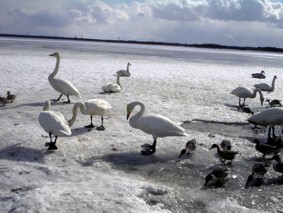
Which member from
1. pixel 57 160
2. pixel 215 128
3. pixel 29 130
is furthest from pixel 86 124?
pixel 215 128

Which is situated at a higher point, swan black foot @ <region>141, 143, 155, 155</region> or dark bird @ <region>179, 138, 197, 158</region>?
dark bird @ <region>179, 138, 197, 158</region>

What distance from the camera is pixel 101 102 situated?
8.90 metres

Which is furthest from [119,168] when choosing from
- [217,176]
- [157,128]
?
[217,176]

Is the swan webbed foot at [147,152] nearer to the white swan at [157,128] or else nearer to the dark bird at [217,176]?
the white swan at [157,128]

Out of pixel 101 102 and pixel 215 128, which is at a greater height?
pixel 101 102

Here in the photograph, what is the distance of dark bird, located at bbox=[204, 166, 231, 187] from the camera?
6008mm

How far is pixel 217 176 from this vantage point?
6012mm

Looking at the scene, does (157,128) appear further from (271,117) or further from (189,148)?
(271,117)

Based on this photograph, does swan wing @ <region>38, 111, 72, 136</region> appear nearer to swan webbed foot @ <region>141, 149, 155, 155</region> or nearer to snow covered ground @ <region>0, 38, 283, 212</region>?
snow covered ground @ <region>0, 38, 283, 212</region>

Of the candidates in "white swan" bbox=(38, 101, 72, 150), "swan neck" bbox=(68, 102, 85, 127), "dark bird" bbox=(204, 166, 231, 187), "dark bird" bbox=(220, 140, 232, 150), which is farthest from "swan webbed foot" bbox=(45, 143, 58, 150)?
"dark bird" bbox=(220, 140, 232, 150)

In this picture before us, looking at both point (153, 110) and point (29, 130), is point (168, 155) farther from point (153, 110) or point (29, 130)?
point (153, 110)

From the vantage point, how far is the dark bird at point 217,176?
19.7ft

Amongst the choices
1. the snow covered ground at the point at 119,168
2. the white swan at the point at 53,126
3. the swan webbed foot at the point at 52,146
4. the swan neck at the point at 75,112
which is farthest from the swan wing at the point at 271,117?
the swan webbed foot at the point at 52,146

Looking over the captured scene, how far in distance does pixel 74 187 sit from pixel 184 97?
891 cm
